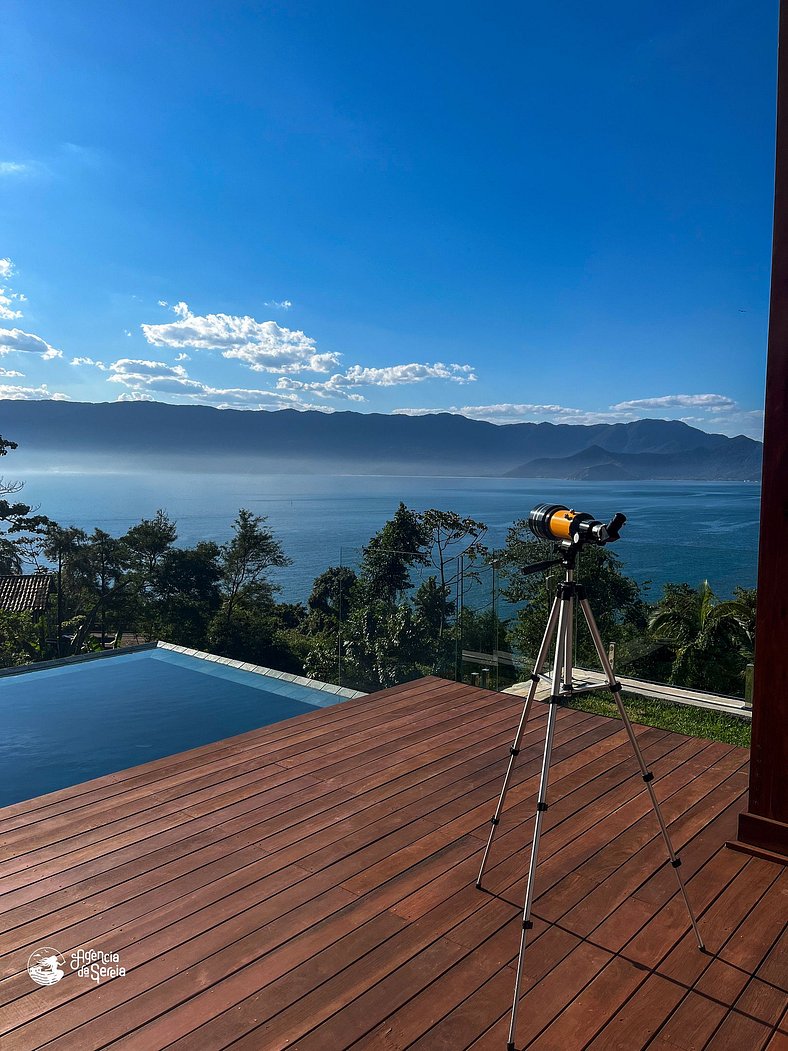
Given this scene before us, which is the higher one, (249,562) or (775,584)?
(775,584)

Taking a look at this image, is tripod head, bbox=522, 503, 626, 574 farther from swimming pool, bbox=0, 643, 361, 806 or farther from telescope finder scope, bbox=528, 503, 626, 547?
swimming pool, bbox=0, 643, 361, 806

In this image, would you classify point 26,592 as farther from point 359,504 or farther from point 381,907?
point 359,504

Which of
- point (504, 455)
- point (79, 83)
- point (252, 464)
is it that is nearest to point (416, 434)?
point (504, 455)

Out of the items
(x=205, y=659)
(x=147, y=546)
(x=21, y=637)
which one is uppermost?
(x=205, y=659)

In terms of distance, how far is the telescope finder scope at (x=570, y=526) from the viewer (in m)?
1.83

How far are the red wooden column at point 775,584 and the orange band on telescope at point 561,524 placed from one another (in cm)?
74

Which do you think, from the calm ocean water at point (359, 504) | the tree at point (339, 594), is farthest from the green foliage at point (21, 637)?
the tree at point (339, 594)

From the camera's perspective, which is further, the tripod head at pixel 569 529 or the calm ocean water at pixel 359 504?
the calm ocean water at pixel 359 504

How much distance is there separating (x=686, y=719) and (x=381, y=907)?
3.01 meters

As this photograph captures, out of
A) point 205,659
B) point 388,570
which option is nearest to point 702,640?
point 388,570

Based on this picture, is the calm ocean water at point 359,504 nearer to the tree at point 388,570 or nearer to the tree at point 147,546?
the tree at point 147,546

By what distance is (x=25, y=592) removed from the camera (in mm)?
14328

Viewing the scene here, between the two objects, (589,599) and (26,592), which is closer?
(589,599)

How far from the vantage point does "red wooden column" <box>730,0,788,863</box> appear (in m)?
2.14
